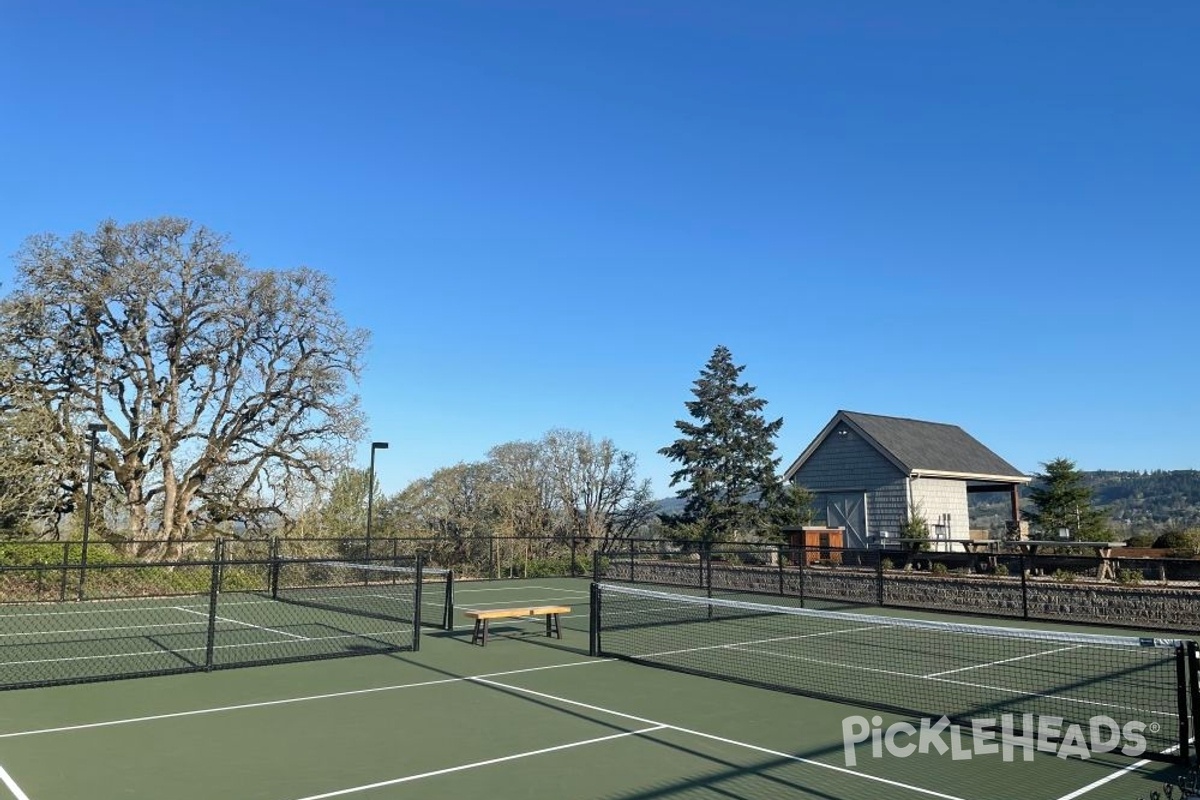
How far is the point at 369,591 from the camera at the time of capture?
22.5 m

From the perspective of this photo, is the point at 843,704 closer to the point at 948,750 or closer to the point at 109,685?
the point at 948,750

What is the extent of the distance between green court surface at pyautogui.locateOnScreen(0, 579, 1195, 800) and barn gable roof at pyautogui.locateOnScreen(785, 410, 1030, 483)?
21.4m

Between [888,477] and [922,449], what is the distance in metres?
2.81

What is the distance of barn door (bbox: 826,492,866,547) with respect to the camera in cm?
3038

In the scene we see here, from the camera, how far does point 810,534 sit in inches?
1080

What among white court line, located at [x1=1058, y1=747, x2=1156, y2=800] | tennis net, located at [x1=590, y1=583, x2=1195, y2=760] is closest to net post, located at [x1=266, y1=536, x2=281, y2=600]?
tennis net, located at [x1=590, y1=583, x2=1195, y2=760]

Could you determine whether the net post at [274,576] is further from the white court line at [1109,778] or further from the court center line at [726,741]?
the white court line at [1109,778]

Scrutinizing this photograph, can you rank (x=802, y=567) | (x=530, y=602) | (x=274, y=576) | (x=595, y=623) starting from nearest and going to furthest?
(x=595, y=623)
(x=802, y=567)
(x=530, y=602)
(x=274, y=576)

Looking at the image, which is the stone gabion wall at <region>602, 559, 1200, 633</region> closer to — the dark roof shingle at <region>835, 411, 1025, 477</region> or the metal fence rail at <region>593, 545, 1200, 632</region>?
the metal fence rail at <region>593, 545, 1200, 632</region>

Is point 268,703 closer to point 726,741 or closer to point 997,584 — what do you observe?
point 726,741

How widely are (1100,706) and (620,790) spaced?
19.4 feet

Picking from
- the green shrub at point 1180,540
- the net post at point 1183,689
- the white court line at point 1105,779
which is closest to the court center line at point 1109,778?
the white court line at point 1105,779

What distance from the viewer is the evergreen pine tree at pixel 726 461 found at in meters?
34.8

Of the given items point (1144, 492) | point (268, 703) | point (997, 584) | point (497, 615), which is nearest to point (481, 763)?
point (268, 703)
